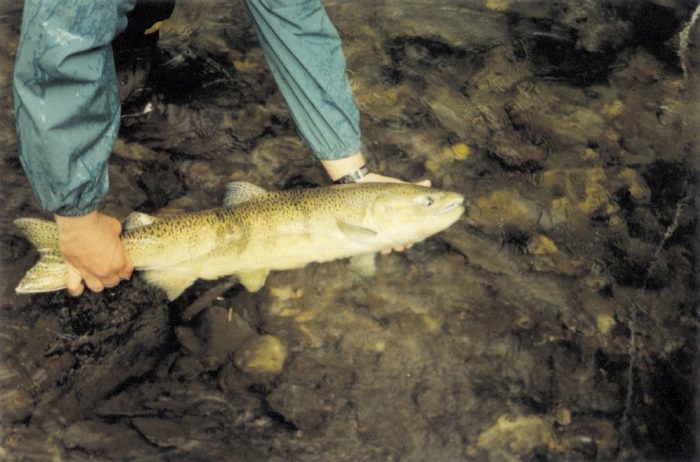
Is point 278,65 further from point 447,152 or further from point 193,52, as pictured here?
point 193,52

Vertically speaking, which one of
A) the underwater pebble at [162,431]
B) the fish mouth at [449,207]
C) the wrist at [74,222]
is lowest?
the underwater pebble at [162,431]

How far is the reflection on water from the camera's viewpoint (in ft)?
10.8

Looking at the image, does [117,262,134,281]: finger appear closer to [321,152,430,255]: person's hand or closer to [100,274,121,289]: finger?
[100,274,121,289]: finger

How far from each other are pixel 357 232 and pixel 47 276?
1718mm

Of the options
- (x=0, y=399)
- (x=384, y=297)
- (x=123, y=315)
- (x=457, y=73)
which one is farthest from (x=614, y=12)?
(x=0, y=399)

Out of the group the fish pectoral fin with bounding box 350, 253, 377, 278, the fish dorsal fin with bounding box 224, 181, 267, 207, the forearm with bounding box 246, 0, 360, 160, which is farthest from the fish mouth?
the fish dorsal fin with bounding box 224, 181, 267, 207

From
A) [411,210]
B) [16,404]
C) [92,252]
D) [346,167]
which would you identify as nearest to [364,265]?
[411,210]

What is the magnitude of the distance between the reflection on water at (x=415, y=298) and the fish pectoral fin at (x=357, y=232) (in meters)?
0.29

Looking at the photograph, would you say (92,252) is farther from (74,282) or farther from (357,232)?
(357,232)

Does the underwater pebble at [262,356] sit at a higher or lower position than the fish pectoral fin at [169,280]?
lower

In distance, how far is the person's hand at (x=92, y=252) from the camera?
287 cm

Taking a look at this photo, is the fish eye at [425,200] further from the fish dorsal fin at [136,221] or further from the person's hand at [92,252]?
the person's hand at [92,252]

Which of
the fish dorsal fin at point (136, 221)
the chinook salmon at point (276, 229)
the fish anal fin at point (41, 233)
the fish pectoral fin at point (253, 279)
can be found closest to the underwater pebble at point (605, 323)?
the chinook salmon at point (276, 229)

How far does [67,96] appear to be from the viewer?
7.91 feet
